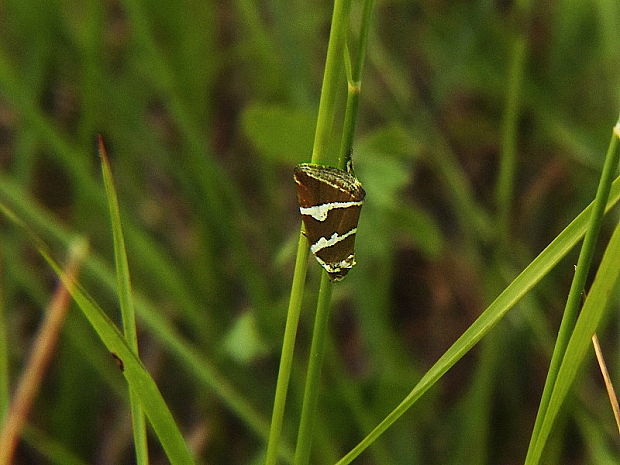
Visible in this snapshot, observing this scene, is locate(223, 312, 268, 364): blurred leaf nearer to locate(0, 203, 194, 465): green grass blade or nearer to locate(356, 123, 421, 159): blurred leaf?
locate(356, 123, 421, 159): blurred leaf

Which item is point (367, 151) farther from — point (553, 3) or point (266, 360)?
point (553, 3)

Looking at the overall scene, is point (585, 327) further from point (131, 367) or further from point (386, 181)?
point (386, 181)

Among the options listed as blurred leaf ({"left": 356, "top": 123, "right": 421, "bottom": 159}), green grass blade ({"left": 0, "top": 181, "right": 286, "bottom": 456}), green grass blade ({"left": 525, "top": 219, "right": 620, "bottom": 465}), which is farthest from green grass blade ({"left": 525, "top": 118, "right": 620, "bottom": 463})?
blurred leaf ({"left": 356, "top": 123, "right": 421, "bottom": 159})

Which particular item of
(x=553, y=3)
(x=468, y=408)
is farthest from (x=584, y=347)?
(x=553, y=3)

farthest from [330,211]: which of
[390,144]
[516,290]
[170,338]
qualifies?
[390,144]

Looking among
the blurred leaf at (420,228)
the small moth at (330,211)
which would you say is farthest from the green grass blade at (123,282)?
the blurred leaf at (420,228)
